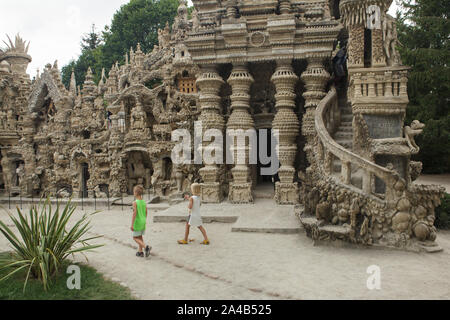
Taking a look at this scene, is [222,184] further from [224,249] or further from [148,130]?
[148,130]

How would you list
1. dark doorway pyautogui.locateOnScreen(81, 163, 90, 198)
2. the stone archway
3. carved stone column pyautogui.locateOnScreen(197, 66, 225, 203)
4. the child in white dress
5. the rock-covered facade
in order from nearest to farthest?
the rock-covered facade → the child in white dress → carved stone column pyautogui.locateOnScreen(197, 66, 225, 203) → the stone archway → dark doorway pyautogui.locateOnScreen(81, 163, 90, 198)

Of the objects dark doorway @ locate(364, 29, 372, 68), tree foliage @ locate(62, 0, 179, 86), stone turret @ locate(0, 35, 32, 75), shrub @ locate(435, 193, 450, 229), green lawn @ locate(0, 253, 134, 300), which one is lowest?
green lawn @ locate(0, 253, 134, 300)

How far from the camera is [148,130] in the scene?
14914 mm

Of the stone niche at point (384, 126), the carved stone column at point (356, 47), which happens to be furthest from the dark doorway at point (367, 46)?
the stone niche at point (384, 126)

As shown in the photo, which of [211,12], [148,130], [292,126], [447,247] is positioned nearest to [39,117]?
[148,130]

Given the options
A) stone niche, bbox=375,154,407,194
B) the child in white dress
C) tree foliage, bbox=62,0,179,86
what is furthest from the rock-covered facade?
tree foliage, bbox=62,0,179,86

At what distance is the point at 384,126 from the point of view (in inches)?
250

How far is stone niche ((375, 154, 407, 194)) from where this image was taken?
19.9 feet

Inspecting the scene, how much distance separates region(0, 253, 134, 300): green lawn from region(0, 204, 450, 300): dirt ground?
0.68 feet

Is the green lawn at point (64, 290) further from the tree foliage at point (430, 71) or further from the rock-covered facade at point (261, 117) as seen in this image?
the tree foliage at point (430, 71)

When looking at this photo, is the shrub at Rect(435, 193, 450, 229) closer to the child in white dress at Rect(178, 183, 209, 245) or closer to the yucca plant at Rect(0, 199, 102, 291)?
the child in white dress at Rect(178, 183, 209, 245)

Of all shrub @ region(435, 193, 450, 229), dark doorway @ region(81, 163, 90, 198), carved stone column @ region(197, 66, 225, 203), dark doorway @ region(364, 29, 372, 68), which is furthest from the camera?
dark doorway @ region(81, 163, 90, 198)

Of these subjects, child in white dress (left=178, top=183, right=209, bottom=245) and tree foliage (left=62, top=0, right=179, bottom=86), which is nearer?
child in white dress (left=178, top=183, right=209, bottom=245)

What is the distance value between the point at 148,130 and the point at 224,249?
32.6 ft
